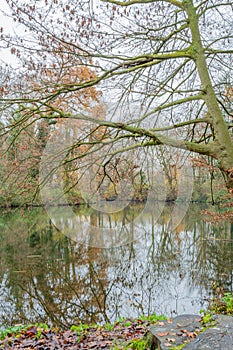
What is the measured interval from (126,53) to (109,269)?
5574mm

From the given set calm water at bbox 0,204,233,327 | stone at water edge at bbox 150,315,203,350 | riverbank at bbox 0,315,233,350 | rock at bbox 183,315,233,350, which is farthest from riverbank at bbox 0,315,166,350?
calm water at bbox 0,204,233,327

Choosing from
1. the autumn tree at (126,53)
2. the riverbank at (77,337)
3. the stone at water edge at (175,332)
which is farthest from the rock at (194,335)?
the autumn tree at (126,53)

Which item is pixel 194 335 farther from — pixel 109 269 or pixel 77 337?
pixel 109 269

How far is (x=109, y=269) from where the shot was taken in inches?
335

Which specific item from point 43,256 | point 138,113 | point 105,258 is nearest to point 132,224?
point 105,258

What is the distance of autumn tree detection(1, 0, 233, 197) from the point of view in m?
4.14

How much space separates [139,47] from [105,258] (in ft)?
21.6

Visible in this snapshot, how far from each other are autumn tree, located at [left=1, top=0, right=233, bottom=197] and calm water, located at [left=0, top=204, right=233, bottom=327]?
7.48 ft

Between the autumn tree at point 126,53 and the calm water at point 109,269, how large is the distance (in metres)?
2.28

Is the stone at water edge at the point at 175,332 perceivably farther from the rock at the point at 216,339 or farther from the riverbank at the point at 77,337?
the riverbank at the point at 77,337

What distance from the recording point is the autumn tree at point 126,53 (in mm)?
4137

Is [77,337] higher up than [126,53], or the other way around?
[126,53]

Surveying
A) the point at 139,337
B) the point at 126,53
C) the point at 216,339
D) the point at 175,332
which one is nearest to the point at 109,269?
the point at 139,337

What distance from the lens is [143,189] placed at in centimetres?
589
